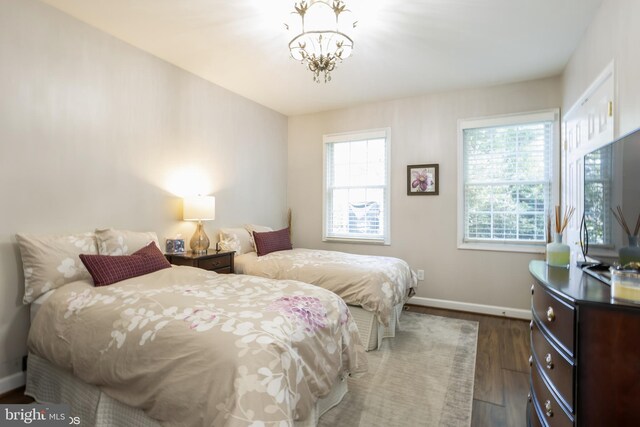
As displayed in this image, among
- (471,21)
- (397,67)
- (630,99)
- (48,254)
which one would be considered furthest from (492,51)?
(48,254)

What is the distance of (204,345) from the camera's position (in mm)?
1372

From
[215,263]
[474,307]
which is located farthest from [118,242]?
[474,307]

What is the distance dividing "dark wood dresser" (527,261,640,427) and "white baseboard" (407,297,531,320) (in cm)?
261

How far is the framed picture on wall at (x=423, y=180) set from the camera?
4.17 meters

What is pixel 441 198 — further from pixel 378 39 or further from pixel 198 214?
pixel 198 214

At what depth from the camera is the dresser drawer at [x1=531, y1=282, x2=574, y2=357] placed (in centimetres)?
124

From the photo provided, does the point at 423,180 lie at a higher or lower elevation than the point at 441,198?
higher

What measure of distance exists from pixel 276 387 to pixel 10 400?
211 centimetres

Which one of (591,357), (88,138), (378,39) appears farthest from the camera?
(378,39)

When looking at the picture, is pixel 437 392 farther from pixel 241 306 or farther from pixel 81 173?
pixel 81 173

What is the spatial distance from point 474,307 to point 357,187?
7.14ft

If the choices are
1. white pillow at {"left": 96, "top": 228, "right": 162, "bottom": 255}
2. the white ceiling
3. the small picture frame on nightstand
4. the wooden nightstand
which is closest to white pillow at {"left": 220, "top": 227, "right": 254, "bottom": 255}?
the wooden nightstand

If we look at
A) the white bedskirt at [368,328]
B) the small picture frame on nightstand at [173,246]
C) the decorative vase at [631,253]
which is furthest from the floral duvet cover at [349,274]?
the decorative vase at [631,253]

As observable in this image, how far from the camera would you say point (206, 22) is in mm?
2613
